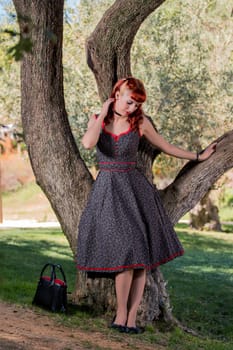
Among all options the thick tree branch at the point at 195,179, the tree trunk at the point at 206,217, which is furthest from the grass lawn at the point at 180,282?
the tree trunk at the point at 206,217

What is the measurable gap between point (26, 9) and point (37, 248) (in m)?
9.93

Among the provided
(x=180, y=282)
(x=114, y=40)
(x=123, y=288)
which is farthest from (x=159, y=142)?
(x=180, y=282)

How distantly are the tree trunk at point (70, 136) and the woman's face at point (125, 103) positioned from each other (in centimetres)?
84

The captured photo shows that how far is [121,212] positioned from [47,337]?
114 cm

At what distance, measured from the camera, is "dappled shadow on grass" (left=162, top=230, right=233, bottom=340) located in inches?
354

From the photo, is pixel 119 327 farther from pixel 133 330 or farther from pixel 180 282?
pixel 180 282

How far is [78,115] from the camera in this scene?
62.0 ft

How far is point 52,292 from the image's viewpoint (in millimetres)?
6531

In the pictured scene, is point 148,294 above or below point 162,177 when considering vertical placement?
below

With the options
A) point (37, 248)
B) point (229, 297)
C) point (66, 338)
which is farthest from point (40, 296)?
point (37, 248)

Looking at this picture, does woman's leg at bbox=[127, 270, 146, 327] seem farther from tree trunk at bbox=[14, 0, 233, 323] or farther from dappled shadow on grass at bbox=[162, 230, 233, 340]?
dappled shadow on grass at bbox=[162, 230, 233, 340]

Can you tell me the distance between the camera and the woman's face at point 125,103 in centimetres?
600

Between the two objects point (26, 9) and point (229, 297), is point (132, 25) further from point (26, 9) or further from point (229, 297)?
point (229, 297)

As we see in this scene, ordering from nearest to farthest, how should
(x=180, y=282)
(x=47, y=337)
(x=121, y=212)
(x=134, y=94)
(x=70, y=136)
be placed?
(x=47, y=337)
(x=134, y=94)
(x=121, y=212)
(x=70, y=136)
(x=180, y=282)
